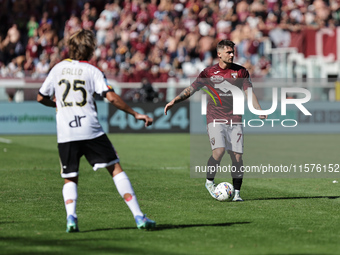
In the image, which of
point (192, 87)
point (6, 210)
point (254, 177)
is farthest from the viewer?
point (254, 177)

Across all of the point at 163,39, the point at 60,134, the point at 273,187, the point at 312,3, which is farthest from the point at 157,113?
the point at 60,134

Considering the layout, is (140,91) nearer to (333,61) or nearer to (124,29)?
(124,29)

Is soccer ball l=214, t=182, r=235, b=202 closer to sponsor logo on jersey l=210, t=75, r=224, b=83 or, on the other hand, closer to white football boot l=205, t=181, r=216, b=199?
white football boot l=205, t=181, r=216, b=199

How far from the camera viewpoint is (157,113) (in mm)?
26562

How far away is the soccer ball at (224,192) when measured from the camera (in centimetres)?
1047

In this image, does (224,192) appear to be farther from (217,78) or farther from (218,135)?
(217,78)

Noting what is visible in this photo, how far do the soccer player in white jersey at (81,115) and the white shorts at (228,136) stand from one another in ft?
10.1

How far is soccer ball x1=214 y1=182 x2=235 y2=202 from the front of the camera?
1047 cm

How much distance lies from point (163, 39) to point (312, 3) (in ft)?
24.4

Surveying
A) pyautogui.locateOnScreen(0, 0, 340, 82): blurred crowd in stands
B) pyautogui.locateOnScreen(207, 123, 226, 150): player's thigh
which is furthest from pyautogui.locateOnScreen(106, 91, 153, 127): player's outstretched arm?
pyautogui.locateOnScreen(0, 0, 340, 82): blurred crowd in stands

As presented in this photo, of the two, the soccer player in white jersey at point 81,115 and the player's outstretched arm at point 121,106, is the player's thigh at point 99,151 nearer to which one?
the soccer player in white jersey at point 81,115

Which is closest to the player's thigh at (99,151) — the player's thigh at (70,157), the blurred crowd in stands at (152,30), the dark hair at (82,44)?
the player's thigh at (70,157)

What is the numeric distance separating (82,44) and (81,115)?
0.74m

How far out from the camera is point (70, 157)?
25.0 feet
